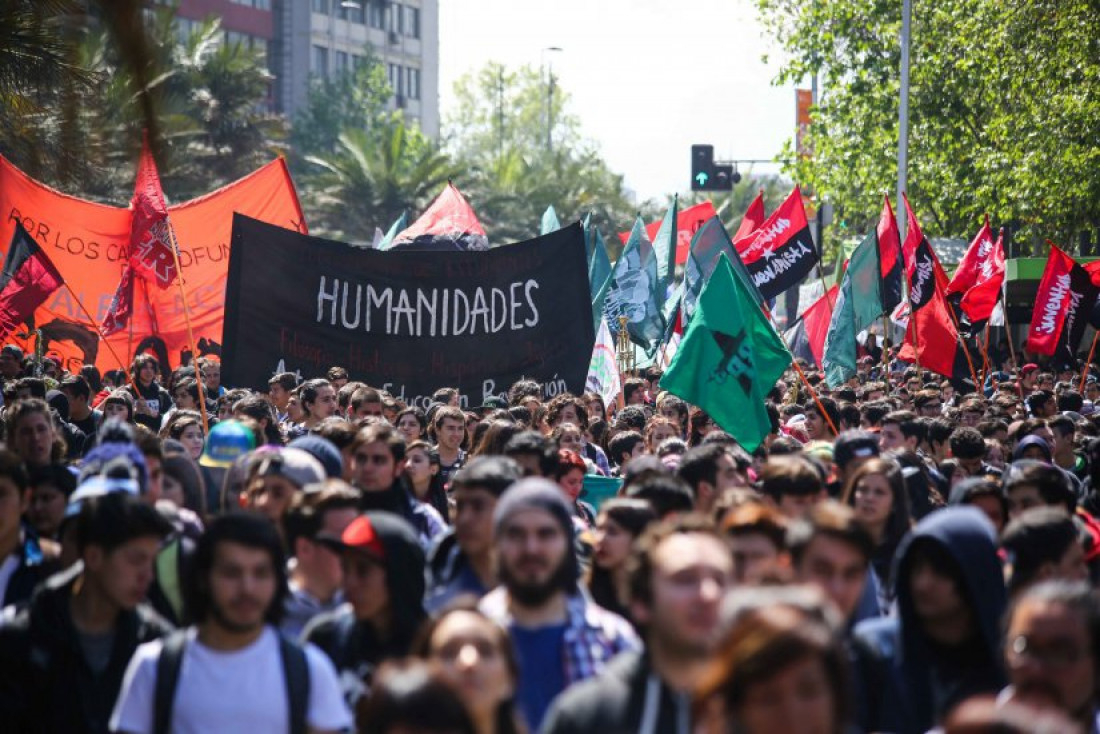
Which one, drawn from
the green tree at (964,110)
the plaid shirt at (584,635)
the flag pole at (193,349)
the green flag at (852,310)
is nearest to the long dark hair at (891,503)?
the plaid shirt at (584,635)

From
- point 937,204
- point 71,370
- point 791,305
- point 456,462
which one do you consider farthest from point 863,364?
point 791,305

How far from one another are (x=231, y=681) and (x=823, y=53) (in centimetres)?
3361

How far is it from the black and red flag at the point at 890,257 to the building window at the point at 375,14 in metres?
65.2

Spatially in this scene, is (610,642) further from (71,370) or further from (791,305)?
(791,305)

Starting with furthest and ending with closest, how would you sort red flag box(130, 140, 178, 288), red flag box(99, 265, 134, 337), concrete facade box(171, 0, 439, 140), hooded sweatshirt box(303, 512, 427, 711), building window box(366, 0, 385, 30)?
1. building window box(366, 0, 385, 30)
2. concrete facade box(171, 0, 439, 140)
3. red flag box(99, 265, 134, 337)
4. red flag box(130, 140, 178, 288)
5. hooded sweatshirt box(303, 512, 427, 711)

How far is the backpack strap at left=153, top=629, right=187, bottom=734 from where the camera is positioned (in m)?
4.17

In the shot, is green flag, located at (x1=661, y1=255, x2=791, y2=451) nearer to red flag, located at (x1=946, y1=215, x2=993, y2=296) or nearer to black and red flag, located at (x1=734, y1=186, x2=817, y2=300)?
black and red flag, located at (x1=734, y1=186, x2=817, y2=300)

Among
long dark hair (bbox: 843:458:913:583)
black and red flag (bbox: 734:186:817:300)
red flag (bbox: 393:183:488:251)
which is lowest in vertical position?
long dark hair (bbox: 843:458:913:583)

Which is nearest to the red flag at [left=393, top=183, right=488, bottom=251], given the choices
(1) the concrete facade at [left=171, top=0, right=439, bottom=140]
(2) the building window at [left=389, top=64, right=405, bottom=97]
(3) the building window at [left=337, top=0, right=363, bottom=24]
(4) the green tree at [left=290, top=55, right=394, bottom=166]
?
(4) the green tree at [left=290, top=55, right=394, bottom=166]

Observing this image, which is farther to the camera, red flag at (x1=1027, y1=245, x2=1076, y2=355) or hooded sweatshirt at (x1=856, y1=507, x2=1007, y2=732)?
red flag at (x1=1027, y1=245, x2=1076, y2=355)

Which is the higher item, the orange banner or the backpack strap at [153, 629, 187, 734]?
the orange banner

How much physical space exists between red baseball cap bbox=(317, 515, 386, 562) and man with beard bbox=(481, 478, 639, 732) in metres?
0.48

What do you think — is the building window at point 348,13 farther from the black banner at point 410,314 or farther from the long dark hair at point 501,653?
the long dark hair at point 501,653

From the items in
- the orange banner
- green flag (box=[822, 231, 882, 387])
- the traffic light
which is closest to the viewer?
the orange banner
